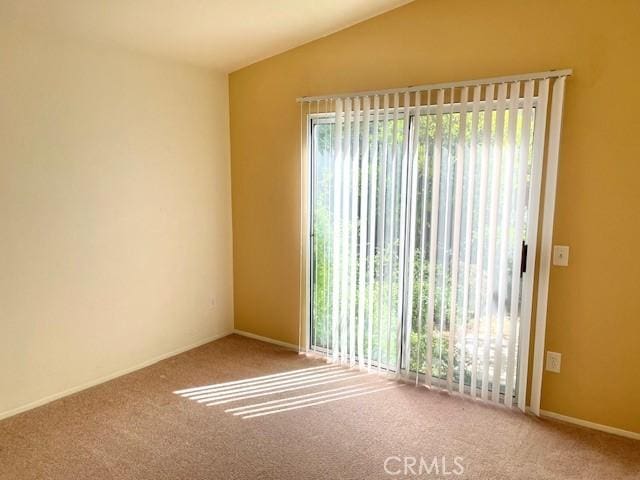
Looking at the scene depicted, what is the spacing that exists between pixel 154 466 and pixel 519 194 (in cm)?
262

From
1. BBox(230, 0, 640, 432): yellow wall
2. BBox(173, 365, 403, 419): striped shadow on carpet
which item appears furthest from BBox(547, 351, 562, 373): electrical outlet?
BBox(173, 365, 403, 419): striped shadow on carpet

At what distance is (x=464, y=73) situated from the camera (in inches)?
116

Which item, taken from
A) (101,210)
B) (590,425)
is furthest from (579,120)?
(101,210)

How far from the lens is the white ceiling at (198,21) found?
8.50 feet

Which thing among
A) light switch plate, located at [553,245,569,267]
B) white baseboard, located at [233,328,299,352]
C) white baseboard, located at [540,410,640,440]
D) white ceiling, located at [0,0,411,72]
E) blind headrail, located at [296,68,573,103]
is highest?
white ceiling, located at [0,0,411,72]

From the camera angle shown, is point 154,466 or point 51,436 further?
point 51,436

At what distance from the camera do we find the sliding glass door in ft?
9.21

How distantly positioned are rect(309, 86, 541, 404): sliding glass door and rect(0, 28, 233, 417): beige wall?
1090 mm

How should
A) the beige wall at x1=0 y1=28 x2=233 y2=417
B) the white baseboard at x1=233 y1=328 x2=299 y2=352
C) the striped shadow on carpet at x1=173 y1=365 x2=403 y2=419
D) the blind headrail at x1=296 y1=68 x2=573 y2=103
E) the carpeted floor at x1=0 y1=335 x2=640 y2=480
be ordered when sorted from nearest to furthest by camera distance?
the carpeted floor at x1=0 y1=335 x2=640 y2=480, the blind headrail at x1=296 y1=68 x2=573 y2=103, the beige wall at x1=0 y1=28 x2=233 y2=417, the striped shadow on carpet at x1=173 y1=365 x2=403 y2=419, the white baseboard at x1=233 y1=328 x2=299 y2=352

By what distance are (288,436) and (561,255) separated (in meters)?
2.00

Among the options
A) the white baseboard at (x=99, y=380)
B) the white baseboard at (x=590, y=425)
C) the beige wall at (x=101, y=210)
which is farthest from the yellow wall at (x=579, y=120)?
the white baseboard at (x=99, y=380)

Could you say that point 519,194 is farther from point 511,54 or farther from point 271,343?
point 271,343

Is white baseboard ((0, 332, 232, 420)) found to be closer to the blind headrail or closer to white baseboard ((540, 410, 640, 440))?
the blind headrail

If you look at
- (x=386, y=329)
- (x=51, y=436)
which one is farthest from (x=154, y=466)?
(x=386, y=329)
